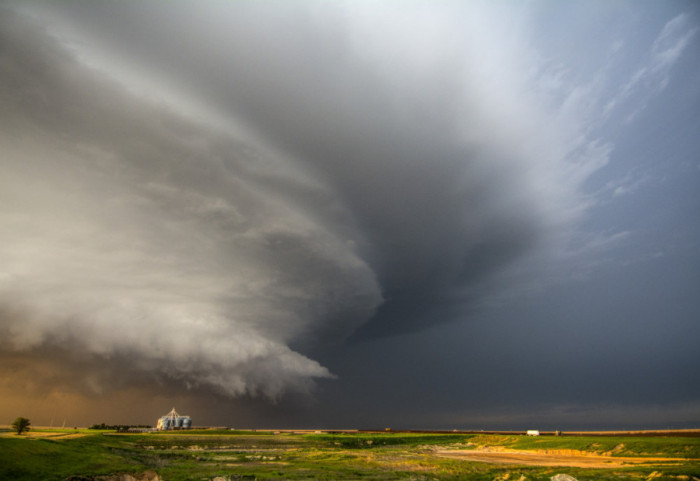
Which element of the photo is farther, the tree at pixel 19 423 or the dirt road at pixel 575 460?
the tree at pixel 19 423

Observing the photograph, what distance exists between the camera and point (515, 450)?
358ft

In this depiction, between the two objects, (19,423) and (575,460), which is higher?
(19,423)

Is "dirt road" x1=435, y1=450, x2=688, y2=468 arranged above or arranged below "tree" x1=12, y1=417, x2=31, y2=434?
below

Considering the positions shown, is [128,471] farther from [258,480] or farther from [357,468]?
[357,468]

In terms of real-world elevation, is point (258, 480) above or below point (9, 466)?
below

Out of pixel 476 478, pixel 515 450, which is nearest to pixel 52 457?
pixel 476 478

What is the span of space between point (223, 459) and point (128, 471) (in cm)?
3013

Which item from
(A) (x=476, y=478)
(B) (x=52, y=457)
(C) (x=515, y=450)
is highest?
(B) (x=52, y=457)

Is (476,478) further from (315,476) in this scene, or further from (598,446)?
A: (598,446)

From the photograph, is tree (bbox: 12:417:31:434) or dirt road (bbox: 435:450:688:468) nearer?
dirt road (bbox: 435:450:688:468)

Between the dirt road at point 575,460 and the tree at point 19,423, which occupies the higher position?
the tree at point 19,423

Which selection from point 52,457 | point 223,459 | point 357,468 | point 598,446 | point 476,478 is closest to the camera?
point 52,457

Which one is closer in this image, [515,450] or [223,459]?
[223,459]

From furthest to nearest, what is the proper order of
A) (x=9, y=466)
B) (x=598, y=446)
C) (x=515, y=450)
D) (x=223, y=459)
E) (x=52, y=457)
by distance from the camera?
(x=515, y=450), (x=598, y=446), (x=223, y=459), (x=52, y=457), (x=9, y=466)
